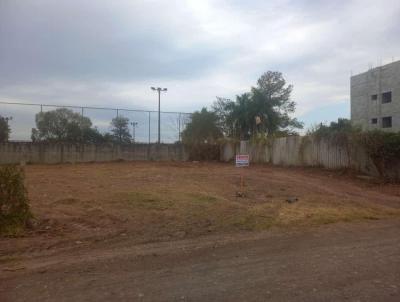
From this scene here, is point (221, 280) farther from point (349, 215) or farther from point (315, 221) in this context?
point (349, 215)

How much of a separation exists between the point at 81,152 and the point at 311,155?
17449mm

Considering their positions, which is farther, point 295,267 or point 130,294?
point 295,267

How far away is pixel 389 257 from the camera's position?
5.70 metres

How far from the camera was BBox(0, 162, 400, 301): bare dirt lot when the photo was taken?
443 centimetres

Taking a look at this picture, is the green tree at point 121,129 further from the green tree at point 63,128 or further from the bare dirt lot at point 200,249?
the bare dirt lot at point 200,249

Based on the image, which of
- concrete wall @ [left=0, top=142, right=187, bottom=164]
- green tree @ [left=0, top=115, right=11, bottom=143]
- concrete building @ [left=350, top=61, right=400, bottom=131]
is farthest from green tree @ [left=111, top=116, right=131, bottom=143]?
concrete building @ [left=350, top=61, right=400, bottom=131]

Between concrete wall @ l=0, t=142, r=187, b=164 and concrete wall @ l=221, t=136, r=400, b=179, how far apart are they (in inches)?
275

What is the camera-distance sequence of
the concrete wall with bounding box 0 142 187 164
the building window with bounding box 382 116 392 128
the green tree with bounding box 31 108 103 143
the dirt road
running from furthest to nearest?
the building window with bounding box 382 116 392 128
the green tree with bounding box 31 108 103 143
the concrete wall with bounding box 0 142 187 164
the dirt road

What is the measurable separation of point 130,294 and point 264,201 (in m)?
7.20

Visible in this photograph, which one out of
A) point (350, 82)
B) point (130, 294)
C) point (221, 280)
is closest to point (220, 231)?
point (221, 280)

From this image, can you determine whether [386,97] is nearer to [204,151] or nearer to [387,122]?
[387,122]

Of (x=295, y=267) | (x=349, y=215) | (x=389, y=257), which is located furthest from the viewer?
(x=349, y=215)

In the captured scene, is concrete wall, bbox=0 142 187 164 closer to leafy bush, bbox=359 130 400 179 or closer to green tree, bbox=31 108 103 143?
green tree, bbox=31 108 103 143

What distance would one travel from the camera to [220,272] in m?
5.00
